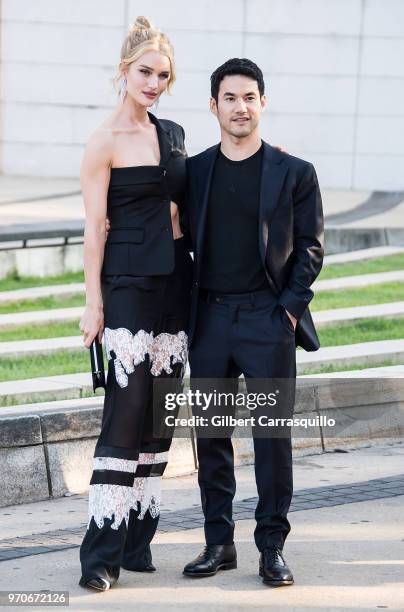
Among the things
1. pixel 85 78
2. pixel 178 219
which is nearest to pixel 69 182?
pixel 85 78

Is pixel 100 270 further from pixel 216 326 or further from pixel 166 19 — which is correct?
pixel 166 19

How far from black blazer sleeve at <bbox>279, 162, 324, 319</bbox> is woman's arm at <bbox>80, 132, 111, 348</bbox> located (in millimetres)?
728

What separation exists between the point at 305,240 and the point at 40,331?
185 inches

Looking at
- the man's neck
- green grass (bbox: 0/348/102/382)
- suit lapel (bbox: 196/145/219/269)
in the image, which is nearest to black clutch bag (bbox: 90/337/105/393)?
suit lapel (bbox: 196/145/219/269)

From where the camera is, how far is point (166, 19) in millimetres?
19688

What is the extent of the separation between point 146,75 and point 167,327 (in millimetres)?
991

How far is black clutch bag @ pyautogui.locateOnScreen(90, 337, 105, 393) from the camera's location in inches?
201

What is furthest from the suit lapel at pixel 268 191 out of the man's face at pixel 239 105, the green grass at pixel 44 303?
the green grass at pixel 44 303

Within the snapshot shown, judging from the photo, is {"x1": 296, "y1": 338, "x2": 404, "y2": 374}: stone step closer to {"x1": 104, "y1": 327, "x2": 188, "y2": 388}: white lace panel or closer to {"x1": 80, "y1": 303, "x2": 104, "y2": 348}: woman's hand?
{"x1": 104, "y1": 327, "x2": 188, "y2": 388}: white lace panel

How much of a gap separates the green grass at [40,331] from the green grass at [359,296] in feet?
6.50

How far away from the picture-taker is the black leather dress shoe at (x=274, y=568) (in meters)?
4.97

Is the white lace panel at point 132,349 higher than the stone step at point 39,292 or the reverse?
higher

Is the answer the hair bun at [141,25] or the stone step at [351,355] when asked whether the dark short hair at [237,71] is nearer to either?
the hair bun at [141,25]

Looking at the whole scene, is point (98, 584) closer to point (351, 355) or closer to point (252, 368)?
point (252, 368)
